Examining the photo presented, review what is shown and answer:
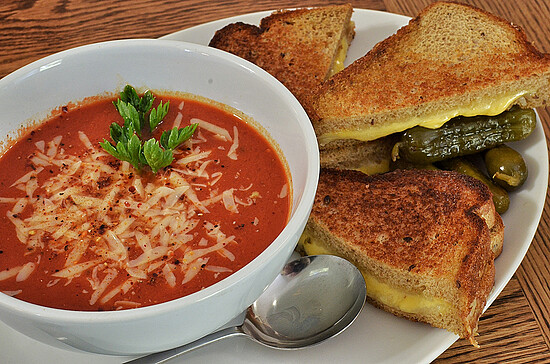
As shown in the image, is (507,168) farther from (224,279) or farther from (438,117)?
(224,279)

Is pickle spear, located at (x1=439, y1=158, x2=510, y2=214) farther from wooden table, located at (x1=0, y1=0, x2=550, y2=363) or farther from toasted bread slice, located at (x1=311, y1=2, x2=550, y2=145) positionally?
wooden table, located at (x1=0, y1=0, x2=550, y2=363)

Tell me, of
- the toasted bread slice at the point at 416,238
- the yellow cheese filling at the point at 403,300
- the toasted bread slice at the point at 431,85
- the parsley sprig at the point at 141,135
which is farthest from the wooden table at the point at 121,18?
the yellow cheese filling at the point at 403,300

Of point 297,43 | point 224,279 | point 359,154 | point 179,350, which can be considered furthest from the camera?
point 297,43

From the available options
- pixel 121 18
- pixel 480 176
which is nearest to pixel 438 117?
pixel 480 176

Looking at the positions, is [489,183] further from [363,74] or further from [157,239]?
[157,239]

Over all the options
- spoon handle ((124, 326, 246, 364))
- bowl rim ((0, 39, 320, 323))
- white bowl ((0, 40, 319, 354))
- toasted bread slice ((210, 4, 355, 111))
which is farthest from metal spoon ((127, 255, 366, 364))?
toasted bread slice ((210, 4, 355, 111))

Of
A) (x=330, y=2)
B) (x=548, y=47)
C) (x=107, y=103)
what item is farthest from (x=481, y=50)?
(x=107, y=103)

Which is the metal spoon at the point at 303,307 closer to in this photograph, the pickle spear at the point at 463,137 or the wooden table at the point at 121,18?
the pickle spear at the point at 463,137
